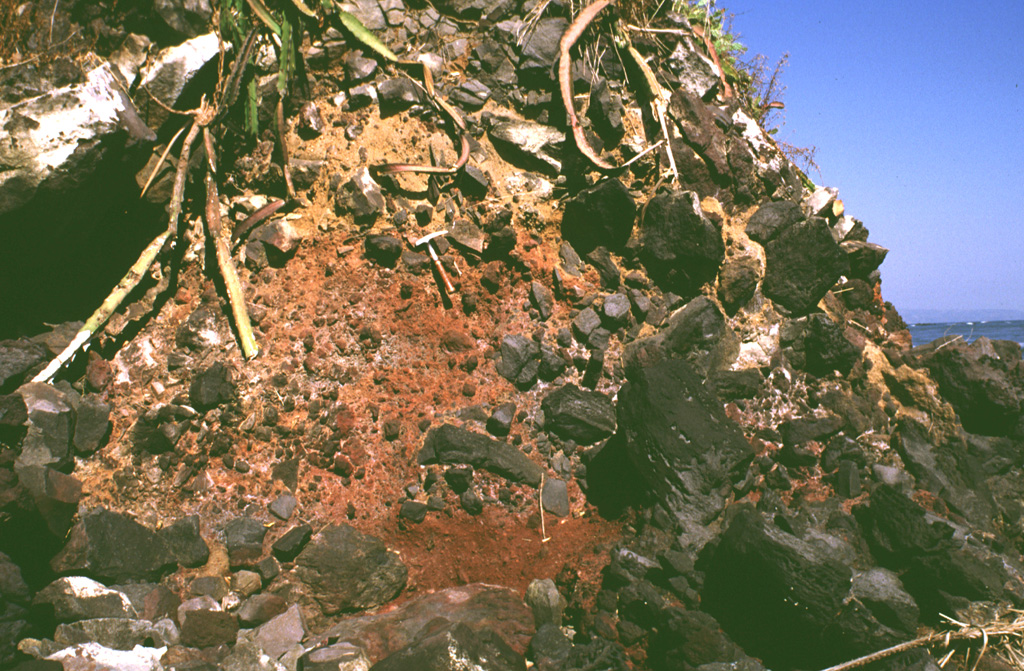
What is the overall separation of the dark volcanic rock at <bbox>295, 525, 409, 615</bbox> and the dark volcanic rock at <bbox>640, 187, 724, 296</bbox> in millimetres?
2460

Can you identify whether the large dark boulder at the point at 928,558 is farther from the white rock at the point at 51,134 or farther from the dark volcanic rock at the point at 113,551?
the white rock at the point at 51,134

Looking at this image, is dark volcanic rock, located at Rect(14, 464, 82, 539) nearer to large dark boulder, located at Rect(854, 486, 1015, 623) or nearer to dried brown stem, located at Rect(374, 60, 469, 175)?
dried brown stem, located at Rect(374, 60, 469, 175)

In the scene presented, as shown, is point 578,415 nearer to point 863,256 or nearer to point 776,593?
point 776,593

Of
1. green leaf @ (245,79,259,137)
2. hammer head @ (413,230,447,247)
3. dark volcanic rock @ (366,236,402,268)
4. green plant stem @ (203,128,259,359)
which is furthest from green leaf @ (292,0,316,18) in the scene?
hammer head @ (413,230,447,247)

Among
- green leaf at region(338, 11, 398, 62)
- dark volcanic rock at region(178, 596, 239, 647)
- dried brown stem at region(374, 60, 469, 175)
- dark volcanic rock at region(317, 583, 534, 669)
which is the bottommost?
dark volcanic rock at region(317, 583, 534, 669)

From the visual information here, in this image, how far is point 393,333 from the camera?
355cm

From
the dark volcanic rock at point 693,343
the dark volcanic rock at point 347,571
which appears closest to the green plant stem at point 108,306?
the dark volcanic rock at point 347,571

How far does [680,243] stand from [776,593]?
212cm

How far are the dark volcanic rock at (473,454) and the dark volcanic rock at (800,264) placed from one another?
2.18m

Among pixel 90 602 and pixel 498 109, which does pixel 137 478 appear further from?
pixel 498 109

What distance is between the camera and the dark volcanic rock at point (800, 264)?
4.03m

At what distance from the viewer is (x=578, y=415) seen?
353 centimetres

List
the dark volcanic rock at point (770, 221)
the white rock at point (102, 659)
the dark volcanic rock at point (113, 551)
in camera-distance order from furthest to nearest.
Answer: the dark volcanic rock at point (770, 221)
the dark volcanic rock at point (113, 551)
the white rock at point (102, 659)

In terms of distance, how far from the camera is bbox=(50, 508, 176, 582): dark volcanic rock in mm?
2941
